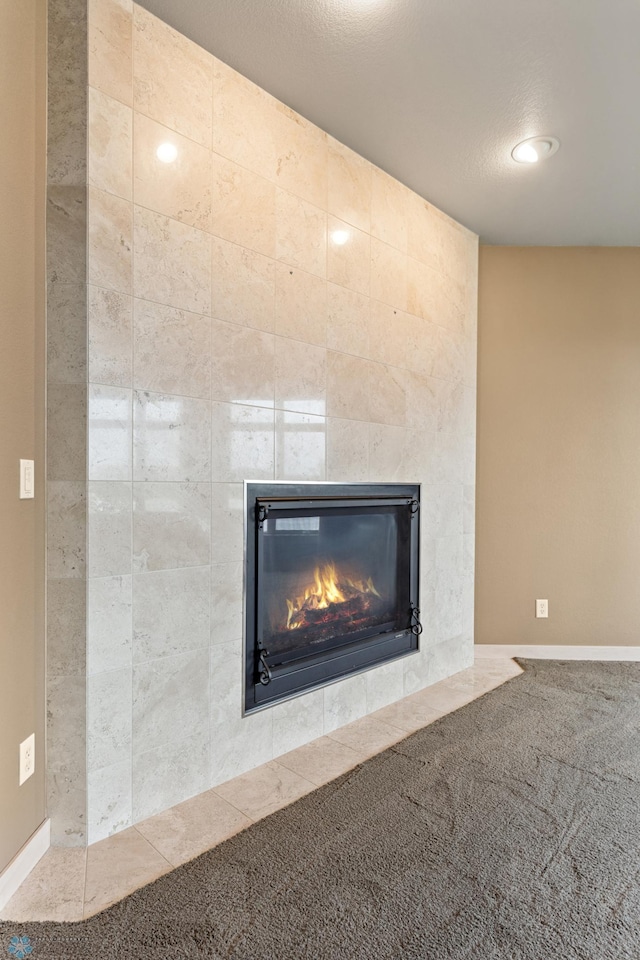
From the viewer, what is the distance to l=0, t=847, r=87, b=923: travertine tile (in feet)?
4.63

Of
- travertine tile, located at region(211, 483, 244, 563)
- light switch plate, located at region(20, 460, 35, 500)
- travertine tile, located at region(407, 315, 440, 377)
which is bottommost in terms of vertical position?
travertine tile, located at region(211, 483, 244, 563)

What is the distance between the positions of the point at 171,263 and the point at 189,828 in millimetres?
1824

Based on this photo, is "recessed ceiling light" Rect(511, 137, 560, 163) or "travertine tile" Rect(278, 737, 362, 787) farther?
"recessed ceiling light" Rect(511, 137, 560, 163)

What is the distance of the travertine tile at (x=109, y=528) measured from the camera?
1.71 metres

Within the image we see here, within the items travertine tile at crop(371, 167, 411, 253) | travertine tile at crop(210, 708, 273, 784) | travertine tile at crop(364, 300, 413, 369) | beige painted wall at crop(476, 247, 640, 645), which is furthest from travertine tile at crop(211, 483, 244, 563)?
beige painted wall at crop(476, 247, 640, 645)

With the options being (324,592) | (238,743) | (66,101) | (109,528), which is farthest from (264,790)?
(66,101)

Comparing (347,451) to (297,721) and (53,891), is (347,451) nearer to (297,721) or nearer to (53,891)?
(297,721)

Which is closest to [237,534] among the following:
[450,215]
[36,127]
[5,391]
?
[5,391]

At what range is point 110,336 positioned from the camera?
1.75 meters

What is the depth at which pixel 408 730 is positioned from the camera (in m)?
2.53

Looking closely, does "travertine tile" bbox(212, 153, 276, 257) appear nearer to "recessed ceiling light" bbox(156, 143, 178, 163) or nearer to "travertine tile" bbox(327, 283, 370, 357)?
"recessed ceiling light" bbox(156, 143, 178, 163)

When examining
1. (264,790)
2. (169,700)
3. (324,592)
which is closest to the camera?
(169,700)

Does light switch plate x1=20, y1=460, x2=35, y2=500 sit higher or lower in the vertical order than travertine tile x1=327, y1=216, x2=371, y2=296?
lower

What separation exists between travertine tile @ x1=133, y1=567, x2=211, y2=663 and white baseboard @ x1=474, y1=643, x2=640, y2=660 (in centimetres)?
234
